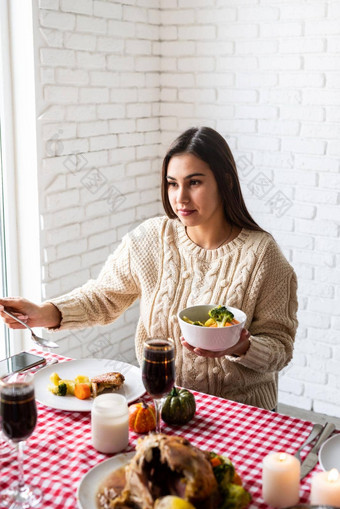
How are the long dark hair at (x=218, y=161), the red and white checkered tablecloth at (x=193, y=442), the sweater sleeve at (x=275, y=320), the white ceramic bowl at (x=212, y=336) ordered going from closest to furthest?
the red and white checkered tablecloth at (x=193, y=442), the white ceramic bowl at (x=212, y=336), the sweater sleeve at (x=275, y=320), the long dark hair at (x=218, y=161)

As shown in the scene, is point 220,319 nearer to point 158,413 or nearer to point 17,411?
point 158,413

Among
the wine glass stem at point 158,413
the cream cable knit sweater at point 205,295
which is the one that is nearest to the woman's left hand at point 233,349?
the cream cable knit sweater at point 205,295

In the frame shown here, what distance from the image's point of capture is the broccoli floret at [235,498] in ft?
3.86

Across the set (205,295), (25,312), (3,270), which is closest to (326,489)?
(205,295)

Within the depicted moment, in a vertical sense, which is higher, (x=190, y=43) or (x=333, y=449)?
(x=190, y=43)

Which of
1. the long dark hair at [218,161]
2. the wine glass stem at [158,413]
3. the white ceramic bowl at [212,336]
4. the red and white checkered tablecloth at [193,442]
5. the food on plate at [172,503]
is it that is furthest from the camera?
the long dark hair at [218,161]

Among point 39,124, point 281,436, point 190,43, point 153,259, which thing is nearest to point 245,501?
point 281,436

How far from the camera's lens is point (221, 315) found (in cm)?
167

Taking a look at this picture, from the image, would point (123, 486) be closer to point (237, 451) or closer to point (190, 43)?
point (237, 451)

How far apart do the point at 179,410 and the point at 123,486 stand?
306 mm

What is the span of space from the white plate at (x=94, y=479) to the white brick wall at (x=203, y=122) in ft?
5.19

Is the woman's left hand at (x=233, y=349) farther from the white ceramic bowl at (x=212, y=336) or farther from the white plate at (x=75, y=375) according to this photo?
the white plate at (x=75, y=375)

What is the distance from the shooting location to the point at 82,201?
9.92ft

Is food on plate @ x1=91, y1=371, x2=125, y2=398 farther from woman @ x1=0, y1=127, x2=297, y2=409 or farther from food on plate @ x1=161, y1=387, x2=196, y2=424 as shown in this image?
woman @ x1=0, y1=127, x2=297, y2=409
